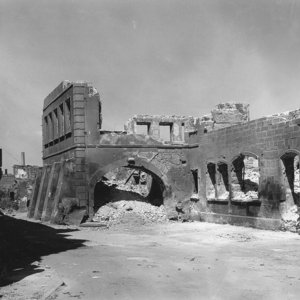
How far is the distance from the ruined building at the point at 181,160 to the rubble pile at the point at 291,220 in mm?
403

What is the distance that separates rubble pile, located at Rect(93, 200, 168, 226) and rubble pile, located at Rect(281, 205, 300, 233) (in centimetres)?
691

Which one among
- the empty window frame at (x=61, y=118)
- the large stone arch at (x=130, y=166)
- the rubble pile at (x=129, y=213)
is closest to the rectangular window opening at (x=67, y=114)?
the empty window frame at (x=61, y=118)

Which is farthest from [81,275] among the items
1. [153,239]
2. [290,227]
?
[290,227]

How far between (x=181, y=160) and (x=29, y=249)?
11.4 m

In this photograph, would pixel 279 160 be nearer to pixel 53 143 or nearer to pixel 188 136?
pixel 188 136

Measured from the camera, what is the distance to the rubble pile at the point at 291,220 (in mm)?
15109

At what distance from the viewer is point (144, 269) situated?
364 inches

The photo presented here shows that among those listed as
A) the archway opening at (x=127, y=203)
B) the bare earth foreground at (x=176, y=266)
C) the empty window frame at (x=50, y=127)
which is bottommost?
the bare earth foreground at (x=176, y=266)

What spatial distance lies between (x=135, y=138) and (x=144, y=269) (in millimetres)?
12899

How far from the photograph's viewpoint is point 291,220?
15312 millimetres

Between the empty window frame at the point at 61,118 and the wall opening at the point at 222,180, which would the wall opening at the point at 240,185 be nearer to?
the wall opening at the point at 222,180

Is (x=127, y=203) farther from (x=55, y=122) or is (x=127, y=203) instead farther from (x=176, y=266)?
(x=176, y=266)

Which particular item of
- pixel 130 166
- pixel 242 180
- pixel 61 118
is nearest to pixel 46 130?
pixel 61 118

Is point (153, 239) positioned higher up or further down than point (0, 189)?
further down
